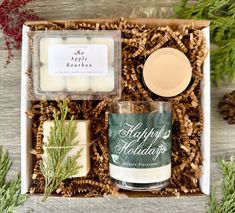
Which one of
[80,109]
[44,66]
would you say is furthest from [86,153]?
[44,66]

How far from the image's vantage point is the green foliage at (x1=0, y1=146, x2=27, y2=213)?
1.12 metres

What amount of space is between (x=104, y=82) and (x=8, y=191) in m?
0.40

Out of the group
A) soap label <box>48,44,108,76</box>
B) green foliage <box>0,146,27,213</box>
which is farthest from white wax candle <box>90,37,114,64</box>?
green foliage <box>0,146,27,213</box>

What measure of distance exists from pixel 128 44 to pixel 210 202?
520 mm

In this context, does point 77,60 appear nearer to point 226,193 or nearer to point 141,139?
point 141,139

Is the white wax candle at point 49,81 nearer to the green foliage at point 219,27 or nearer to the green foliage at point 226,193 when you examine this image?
the green foliage at point 219,27

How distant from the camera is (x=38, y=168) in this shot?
3.55ft

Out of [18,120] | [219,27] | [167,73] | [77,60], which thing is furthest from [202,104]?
[18,120]

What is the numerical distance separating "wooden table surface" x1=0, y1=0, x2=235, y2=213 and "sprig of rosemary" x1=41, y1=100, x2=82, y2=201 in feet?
0.72

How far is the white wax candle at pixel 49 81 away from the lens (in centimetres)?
105

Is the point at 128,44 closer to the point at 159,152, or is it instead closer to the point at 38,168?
the point at 159,152

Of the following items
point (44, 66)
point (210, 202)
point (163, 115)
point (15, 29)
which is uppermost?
point (15, 29)

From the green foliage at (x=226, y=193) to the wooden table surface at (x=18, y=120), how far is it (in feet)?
0.11

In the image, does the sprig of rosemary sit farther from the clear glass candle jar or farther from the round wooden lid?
the round wooden lid
